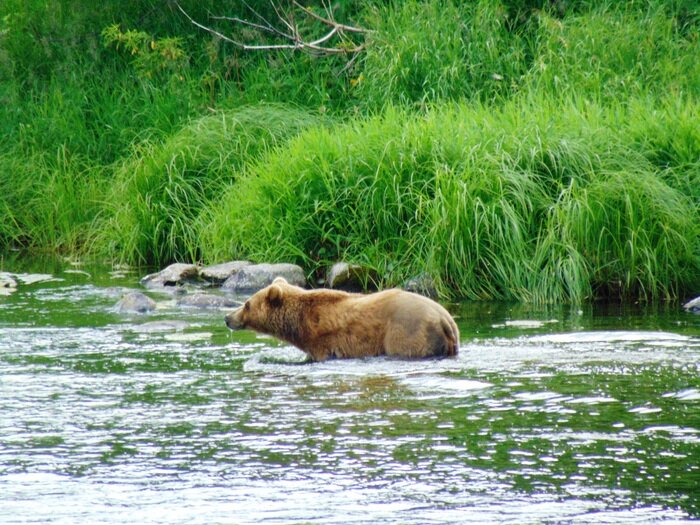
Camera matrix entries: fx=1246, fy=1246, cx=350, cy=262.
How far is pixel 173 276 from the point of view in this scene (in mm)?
12922

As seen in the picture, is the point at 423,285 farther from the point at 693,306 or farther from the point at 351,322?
the point at 351,322

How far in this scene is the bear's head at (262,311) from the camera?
886 cm

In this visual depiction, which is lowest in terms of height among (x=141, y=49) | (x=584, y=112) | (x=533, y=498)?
(x=533, y=498)

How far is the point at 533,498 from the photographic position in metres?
5.25

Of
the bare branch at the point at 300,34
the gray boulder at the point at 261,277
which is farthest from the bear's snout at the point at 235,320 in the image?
the bare branch at the point at 300,34

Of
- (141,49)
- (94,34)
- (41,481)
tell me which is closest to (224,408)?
(41,481)

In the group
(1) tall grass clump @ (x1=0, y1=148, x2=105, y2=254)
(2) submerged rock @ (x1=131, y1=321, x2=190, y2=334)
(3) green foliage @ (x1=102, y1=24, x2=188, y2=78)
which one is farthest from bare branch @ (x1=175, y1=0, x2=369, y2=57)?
(2) submerged rock @ (x1=131, y1=321, x2=190, y2=334)

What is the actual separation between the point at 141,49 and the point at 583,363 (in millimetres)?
12000

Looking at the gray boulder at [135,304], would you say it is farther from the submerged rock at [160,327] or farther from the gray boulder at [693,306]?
the gray boulder at [693,306]

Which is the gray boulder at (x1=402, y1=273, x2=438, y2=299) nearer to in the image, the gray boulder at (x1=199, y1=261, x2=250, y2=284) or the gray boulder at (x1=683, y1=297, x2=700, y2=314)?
the gray boulder at (x1=199, y1=261, x2=250, y2=284)

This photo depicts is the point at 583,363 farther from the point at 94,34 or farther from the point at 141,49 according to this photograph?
the point at 94,34

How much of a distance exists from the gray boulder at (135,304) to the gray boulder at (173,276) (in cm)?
150

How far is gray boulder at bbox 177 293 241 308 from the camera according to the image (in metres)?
11.4

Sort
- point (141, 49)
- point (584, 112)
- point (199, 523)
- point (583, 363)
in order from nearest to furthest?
1. point (199, 523)
2. point (583, 363)
3. point (584, 112)
4. point (141, 49)
